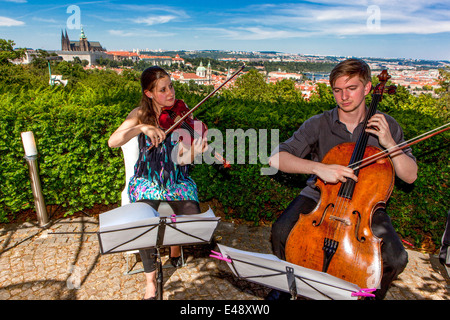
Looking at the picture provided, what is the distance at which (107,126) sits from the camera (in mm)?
3678

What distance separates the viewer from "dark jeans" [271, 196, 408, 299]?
203 cm

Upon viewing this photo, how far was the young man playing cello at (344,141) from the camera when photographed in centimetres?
207

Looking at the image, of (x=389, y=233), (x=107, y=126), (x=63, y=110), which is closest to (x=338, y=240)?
(x=389, y=233)

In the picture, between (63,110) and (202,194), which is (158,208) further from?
(63,110)

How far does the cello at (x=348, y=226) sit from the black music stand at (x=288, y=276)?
31 centimetres

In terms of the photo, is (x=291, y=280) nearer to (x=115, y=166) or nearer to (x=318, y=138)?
(x=318, y=138)

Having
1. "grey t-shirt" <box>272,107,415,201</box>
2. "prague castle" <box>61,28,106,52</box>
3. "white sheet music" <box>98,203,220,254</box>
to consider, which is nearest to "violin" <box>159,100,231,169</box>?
"grey t-shirt" <box>272,107,415,201</box>

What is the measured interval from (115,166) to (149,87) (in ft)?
4.77

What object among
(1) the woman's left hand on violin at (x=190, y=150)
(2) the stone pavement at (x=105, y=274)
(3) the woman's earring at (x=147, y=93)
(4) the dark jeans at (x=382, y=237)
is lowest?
(2) the stone pavement at (x=105, y=274)

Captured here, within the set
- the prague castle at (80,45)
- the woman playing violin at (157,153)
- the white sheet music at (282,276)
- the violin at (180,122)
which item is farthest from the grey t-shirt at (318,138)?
the prague castle at (80,45)

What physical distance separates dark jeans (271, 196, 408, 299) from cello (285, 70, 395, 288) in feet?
0.65

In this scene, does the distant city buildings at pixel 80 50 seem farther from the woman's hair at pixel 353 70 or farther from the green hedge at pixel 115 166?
the woman's hair at pixel 353 70

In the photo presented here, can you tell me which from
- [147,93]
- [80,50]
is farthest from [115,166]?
[80,50]

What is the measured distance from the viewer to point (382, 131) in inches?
84.7
